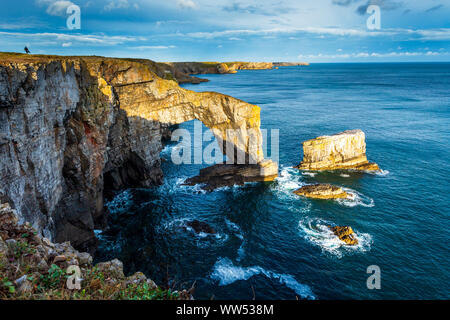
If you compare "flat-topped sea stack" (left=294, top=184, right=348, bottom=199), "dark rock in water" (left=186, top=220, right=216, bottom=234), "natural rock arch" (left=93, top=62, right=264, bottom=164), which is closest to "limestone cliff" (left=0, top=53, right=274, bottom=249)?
"natural rock arch" (left=93, top=62, right=264, bottom=164)

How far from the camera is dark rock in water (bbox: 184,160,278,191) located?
4712 cm

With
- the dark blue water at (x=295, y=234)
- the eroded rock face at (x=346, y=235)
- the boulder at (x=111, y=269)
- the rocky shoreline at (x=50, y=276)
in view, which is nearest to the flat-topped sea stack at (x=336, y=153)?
the dark blue water at (x=295, y=234)

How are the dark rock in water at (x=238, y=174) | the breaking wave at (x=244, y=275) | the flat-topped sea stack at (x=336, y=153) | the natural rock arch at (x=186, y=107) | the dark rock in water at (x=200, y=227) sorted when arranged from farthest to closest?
the flat-topped sea stack at (x=336, y=153) → the dark rock in water at (x=238, y=174) → the natural rock arch at (x=186, y=107) → the dark rock in water at (x=200, y=227) → the breaking wave at (x=244, y=275)

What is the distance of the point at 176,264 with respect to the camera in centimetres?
2816

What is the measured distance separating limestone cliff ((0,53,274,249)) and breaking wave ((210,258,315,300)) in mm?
14358

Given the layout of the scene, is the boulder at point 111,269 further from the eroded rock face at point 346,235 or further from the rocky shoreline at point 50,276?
the eroded rock face at point 346,235

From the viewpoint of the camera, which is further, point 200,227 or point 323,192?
point 323,192

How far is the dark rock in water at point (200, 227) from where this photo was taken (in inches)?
1323

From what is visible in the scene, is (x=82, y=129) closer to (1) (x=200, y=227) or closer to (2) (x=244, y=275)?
(1) (x=200, y=227)

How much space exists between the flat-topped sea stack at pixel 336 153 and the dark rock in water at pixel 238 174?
808 cm

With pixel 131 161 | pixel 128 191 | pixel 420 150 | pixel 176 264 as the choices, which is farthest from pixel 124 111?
pixel 420 150

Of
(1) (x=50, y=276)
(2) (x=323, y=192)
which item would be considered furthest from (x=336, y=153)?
(1) (x=50, y=276)

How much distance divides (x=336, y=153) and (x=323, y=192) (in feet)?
45.5

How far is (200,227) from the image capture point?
3403 centimetres
